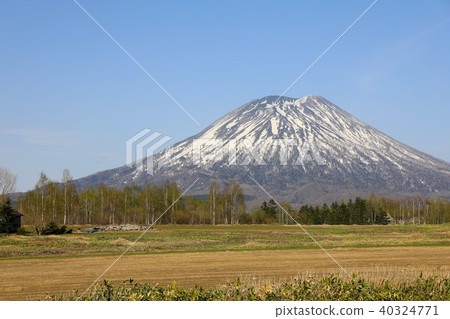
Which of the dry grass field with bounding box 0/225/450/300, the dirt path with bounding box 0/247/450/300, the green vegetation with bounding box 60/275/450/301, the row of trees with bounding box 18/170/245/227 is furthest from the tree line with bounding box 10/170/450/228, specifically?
the green vegetation with bounding box 60/275/450/301

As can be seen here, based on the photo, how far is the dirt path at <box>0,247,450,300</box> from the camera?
24.7m

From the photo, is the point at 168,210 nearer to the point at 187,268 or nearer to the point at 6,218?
the point at 6,218

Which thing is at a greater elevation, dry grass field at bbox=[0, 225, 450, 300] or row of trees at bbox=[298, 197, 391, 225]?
row of trees at bbox=[298, 197, 391, 225]

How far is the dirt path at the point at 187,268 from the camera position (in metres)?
24.7

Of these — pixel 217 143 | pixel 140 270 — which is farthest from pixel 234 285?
pixel 217 143

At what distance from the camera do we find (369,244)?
174 feet

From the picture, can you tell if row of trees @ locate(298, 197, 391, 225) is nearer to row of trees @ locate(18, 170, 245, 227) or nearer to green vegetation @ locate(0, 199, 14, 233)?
row of trees @ locate(18, 170, 245, 227)

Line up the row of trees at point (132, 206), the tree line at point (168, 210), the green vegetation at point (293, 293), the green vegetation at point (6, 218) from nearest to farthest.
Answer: the green vegetation at point (293, 293) → the green vegetation at point (6, 218) → the row of trees at point (132, 206) → the tree line at point (168, 210)

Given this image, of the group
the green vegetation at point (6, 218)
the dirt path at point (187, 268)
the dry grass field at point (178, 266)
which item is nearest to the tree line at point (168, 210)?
the green vegetation at point (6, 218)

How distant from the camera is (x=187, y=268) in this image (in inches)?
1240

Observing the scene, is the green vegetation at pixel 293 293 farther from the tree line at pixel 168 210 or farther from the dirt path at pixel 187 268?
the tree line at pixel 168 210

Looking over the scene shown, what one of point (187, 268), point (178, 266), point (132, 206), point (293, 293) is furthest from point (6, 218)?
point (293, 293)
